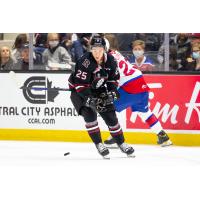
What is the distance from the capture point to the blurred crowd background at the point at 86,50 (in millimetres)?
8398

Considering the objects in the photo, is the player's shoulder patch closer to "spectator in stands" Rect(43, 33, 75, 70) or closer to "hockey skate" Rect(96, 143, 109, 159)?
"hockey skate" Rect(96, 143, 109, 159)

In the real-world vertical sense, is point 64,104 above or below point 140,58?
below

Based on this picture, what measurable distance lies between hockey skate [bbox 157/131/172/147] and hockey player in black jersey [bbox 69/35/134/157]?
2.54ft

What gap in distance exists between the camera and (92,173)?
6.36m

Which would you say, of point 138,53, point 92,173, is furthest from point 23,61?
point 92,173

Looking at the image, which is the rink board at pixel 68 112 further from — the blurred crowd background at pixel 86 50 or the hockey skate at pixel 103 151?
the hockey skate at pixel 103 151

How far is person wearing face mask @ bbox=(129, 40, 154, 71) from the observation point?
855cm

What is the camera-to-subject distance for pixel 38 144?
8.55 m

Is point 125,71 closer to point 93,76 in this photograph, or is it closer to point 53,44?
point 93,76

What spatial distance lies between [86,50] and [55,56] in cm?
38

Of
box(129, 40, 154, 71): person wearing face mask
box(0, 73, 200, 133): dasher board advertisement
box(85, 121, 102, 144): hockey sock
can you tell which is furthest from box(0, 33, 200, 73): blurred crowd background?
box(85, 121, 102, 144): hockey sock

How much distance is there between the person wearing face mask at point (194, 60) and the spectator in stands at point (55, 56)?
52.7 inches

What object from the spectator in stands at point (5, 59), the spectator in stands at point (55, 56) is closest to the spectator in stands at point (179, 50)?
the spectator in stands at point (55, 56)

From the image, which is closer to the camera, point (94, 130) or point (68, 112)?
point (94, 130)
